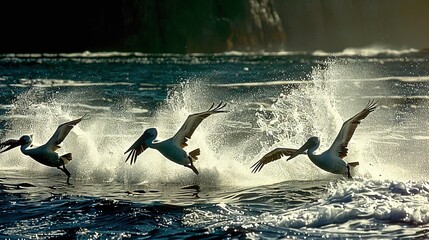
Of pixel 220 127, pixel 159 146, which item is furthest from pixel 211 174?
pixel 220 127

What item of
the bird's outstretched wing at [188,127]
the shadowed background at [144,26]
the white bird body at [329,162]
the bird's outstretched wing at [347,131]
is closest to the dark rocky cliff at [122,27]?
the shadowed background at [144,26]

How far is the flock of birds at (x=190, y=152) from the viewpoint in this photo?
18703mm

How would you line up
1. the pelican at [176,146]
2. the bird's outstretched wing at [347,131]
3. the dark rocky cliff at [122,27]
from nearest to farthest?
the bird's outstretched wing at [347,131]
the pelican at [176,146]
the dark rocky cliff at [122,27]

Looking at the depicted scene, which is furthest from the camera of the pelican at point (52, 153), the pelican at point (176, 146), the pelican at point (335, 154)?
the pelican at point (52, 153)

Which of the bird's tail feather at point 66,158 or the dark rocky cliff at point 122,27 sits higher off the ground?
the dark rocky cliff at point 122,27

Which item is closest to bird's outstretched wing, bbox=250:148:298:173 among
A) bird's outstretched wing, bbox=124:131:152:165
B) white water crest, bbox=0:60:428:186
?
white water crest, bbox=0:60:428:186

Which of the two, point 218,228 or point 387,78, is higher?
point 387,78

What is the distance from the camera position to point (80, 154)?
73.7ft

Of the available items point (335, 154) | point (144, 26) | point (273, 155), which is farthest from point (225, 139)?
point (144, 26)

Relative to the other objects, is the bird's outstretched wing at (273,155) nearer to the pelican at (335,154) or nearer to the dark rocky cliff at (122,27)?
the pelican at (335,154)

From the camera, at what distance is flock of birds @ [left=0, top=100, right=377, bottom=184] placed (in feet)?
61.4

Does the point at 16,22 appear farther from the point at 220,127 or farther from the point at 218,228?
the point at 218,228

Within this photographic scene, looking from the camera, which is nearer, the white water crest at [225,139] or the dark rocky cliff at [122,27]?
the white water crest at [225,139]

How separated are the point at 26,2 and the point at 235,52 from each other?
19.4m
